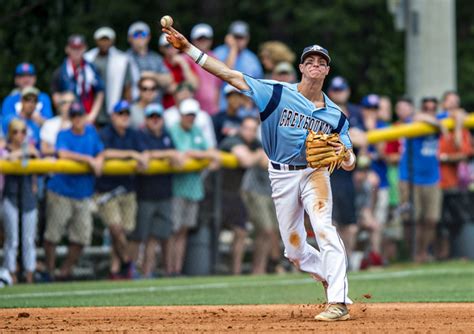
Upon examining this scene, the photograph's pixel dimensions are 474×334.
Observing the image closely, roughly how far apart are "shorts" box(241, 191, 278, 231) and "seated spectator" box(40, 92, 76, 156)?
2.63 m

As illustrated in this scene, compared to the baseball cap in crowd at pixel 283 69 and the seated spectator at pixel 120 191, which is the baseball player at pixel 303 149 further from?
the baseball cap in crowd at pixel 283 69

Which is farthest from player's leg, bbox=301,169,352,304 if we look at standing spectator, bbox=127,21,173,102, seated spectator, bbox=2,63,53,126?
standing spectator, bbox=127,21,173,102

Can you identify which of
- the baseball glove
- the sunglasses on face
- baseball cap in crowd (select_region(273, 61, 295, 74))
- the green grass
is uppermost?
the sunglasses on face

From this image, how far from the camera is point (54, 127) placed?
15078mm

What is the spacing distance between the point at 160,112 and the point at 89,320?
19.9 feet

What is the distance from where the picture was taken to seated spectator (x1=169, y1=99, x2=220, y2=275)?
15.8 meters

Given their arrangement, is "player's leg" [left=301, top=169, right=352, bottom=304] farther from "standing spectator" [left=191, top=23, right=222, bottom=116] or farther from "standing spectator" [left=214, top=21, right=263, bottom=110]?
"standing spectator" [left=214, top=21, right=263, bottom=110]

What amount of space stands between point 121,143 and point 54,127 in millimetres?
872

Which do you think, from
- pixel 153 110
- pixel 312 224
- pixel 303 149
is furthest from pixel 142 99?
pixel 312 224

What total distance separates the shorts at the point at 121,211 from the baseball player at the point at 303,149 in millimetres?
5417

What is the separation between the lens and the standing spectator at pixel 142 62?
16.4 meters

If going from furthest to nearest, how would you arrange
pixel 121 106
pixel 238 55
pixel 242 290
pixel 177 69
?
pixel 238 55 → pixel 177 69 → pixel 121 106 → pixel 242 290

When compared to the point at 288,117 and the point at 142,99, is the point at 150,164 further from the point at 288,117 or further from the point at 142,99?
the point at 288,117

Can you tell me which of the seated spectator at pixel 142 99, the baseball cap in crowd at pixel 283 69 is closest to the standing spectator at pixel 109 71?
the seated spectator at pixel 142 99
